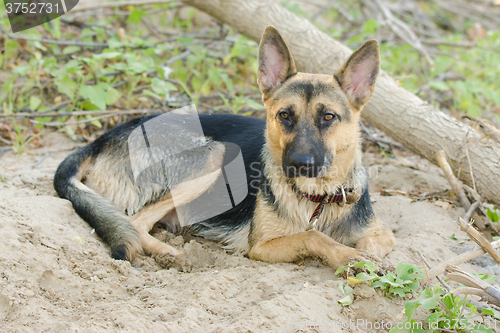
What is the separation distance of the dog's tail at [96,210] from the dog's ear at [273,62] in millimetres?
1759

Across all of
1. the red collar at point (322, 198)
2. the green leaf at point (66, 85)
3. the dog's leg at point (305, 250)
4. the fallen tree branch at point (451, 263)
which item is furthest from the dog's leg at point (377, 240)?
the green leaf at point (66, 85)

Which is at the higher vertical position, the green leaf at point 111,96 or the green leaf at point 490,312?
the green leaf at point 490,312

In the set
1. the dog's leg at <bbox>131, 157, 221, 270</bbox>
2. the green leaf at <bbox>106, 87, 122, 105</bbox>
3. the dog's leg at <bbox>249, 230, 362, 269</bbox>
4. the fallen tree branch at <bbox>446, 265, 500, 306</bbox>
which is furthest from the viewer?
the green leaf at <bbox>106, 87, 122, 105</bbox>

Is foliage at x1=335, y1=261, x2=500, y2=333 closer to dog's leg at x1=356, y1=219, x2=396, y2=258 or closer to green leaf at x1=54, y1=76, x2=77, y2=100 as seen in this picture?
dog's leg at x1=356, y1=219, x2=396, y2=258

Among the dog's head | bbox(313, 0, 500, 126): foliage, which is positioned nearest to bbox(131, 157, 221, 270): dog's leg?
the dog's head

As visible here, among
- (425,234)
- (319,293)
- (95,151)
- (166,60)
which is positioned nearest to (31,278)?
(95,151)

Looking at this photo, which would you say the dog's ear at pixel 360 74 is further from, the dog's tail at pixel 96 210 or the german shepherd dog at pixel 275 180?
the dog's tail at pixel 96 210

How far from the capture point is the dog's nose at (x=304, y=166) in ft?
8.77

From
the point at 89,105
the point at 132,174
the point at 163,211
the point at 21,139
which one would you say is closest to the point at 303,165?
the point at 163,211

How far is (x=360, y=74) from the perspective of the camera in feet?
10.4

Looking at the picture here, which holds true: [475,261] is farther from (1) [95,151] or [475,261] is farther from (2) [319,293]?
(1) [95,151]

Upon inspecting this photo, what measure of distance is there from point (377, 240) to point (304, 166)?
1062mm

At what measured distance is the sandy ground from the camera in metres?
2.18

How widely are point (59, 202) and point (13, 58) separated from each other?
3.86 m
